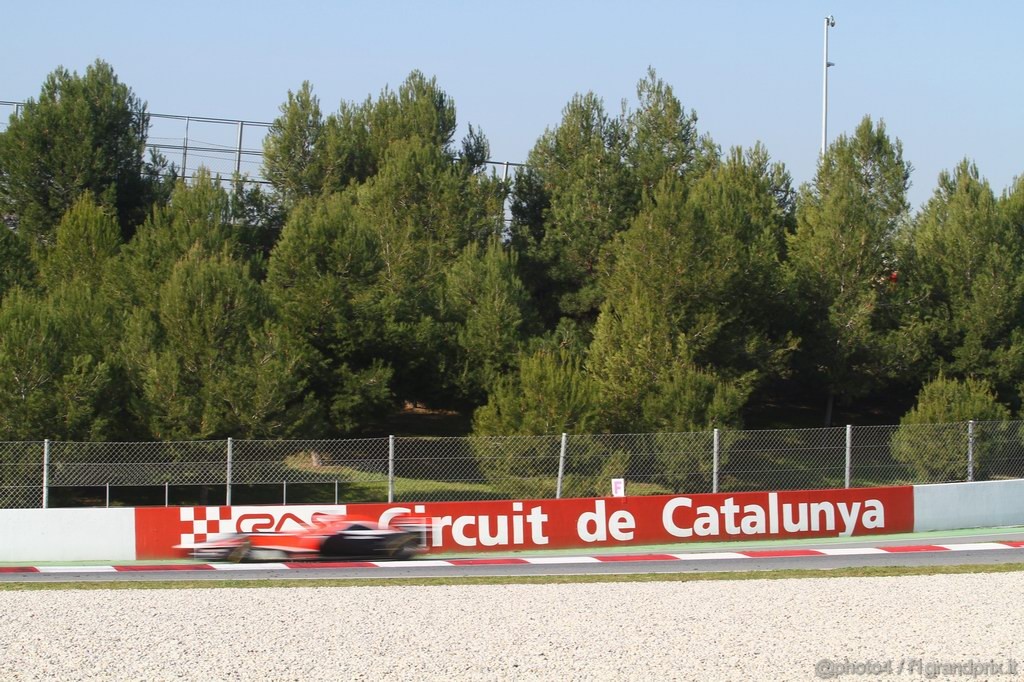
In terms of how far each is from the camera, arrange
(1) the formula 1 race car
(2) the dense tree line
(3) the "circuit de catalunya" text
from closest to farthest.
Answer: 1. (1) the formula 1 race car
2. (3) the "circuit de catalunya" text
3. (2) the dense tree line

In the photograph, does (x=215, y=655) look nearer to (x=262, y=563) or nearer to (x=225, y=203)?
(x=262, y=563)

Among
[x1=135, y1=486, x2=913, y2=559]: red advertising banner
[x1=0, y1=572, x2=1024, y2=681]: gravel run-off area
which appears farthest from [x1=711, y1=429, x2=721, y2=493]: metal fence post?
[x1=0, y1=572, x2=1024, y2=681]: gravel run-off area

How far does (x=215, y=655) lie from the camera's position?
1145 centimetres

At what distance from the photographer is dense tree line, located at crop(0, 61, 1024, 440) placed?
89.5 feet

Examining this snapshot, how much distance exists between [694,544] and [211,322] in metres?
13.9

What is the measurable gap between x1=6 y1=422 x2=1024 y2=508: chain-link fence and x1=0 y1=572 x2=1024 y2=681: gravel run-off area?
17.4 ft

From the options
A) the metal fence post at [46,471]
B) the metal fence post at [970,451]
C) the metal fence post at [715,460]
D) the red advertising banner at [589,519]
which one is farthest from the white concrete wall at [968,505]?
the metal fence post at [46,471]

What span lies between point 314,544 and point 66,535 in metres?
4.68

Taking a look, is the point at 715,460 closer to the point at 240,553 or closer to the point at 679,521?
the point at 679,521

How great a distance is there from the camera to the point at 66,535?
1967 centimetres

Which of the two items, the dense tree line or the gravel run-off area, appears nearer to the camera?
the gravel run-off area

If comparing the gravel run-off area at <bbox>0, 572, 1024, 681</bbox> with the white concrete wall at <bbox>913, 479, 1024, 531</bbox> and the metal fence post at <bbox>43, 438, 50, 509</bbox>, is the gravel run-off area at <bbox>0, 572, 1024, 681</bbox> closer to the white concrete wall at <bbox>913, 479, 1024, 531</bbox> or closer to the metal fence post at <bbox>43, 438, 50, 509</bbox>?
the metal fence post at <bbox>43, 438, 50, 509</bbox>

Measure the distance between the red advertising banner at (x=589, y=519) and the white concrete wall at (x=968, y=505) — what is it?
55 cm

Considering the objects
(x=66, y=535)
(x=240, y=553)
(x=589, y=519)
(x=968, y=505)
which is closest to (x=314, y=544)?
(x=240, y=553)
